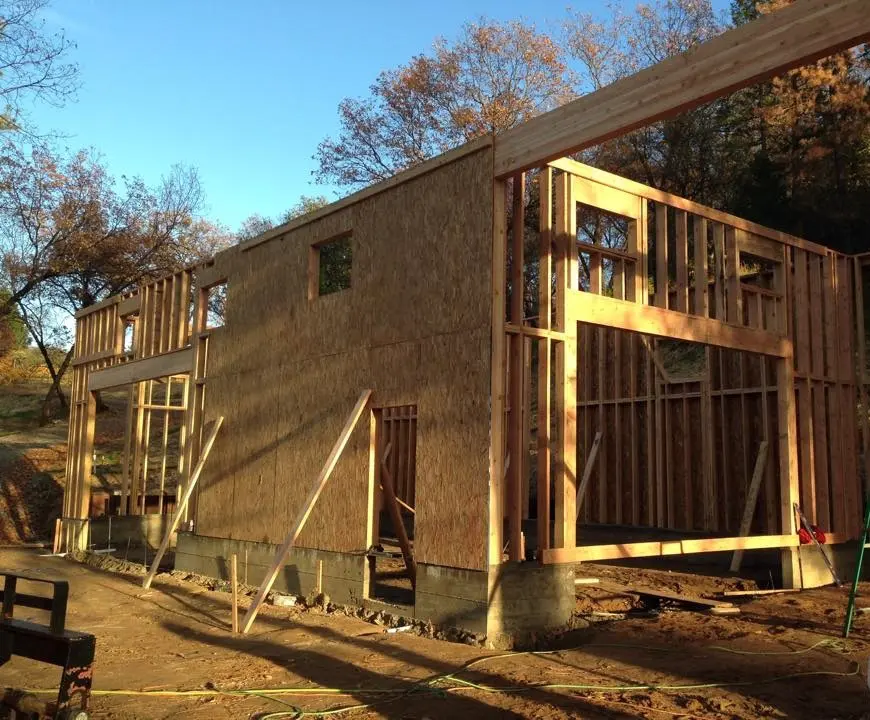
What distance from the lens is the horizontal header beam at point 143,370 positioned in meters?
13.5

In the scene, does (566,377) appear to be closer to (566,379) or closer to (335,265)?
(566,379)

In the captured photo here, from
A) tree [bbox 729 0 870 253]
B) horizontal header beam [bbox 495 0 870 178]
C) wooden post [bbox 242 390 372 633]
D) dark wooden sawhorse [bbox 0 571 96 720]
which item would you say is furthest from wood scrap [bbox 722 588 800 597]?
tree [bbox 729 0 870 253]

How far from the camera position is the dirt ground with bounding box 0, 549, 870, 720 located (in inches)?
216

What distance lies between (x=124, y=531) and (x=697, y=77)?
1387 cm

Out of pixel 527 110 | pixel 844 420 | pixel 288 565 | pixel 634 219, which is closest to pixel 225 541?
pixel 288 565

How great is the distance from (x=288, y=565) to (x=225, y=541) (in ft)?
5.80

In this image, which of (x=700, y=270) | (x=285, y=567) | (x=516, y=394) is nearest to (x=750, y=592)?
(x=700, y=270)

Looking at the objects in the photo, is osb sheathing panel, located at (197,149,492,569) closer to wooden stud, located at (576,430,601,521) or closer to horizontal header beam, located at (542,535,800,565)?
horizontal header beam, located at (542,535,800,565)

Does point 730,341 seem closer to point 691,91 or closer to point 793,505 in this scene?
point 793,505

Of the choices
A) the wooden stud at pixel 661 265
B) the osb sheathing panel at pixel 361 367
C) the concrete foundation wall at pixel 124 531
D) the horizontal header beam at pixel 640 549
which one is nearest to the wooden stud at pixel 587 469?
the horizontal header beam at pixel 640 549

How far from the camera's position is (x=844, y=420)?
12.1 meters

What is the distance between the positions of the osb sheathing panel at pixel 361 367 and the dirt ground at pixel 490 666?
1.30 metres

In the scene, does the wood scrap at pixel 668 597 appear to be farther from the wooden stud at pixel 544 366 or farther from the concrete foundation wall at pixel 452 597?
the concrete foundation wall at pixel 452 597

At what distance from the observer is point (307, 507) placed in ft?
28.8
